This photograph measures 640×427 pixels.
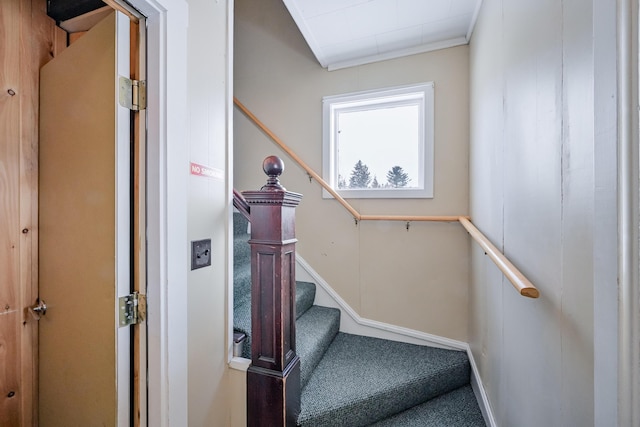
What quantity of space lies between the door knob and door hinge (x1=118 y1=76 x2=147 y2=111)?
998 mm

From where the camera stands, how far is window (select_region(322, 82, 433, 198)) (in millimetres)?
2133

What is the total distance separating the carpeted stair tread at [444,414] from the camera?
150 cm

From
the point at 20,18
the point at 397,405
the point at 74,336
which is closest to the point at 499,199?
the point at 397,405

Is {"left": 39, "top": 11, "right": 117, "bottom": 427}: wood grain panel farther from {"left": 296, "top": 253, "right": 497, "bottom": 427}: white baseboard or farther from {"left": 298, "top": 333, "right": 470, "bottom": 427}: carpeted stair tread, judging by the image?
{"left": 296, "top": 253, "right": 497, "bottom": 427}: white baseboard

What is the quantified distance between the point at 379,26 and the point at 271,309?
194 cm

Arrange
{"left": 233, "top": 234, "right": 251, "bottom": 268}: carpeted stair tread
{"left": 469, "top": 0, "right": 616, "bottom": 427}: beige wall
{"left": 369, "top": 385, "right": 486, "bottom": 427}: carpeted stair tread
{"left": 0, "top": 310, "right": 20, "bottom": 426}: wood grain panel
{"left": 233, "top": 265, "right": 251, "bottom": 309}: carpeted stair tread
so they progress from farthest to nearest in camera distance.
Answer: {"left": 233, "top": 234, "right": 251, "bottom": 268}: carpeted stair tread → {"left": 233, "top": 265, "right": 251, "bottom": 309}: carpeted stair tread → {"left": 369, "top": 385, "right": 486, "bottom": 427}: carpeted stair tread → {"left": 0, "top": 310, "right": 20, "bottom": 426}: wood grain panel → {"left": 469, "top": 0, "right": 616, "bottom": 427}: beige wall

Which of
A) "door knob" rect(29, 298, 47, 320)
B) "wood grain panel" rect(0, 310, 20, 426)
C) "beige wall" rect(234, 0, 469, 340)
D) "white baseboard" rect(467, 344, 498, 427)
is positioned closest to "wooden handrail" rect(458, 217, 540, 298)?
"beige wall" rect(234, 0, 469, 340)

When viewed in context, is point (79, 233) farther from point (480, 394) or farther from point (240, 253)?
point (480, 394)

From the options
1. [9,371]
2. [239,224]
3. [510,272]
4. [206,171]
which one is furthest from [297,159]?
[9,371]

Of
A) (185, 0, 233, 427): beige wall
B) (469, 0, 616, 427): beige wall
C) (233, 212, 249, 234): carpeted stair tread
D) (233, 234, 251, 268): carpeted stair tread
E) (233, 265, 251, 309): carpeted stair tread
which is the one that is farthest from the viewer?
(233, 212, 249, 234): carpeted stair tread

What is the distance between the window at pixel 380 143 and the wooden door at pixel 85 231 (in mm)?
1606

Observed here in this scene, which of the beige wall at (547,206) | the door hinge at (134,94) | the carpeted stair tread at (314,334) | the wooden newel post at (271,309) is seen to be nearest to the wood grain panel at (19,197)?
the door hinge at (134,94)

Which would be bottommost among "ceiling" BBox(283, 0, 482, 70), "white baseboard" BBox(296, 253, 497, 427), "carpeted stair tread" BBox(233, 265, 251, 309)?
"white baseboard" BBox(296, 253, 497, 427)

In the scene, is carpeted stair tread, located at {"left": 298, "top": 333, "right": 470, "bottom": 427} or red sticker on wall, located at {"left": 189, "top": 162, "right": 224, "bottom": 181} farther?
carpeted stair tread, located at {"left": 298, "top": 333, "right": 470, "bottom": 427}
